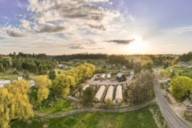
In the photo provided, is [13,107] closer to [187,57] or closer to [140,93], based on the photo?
[140,93]

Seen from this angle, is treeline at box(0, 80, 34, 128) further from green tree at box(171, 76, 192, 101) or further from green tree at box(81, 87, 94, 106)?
green tree at box(171, 76, 192, 101)

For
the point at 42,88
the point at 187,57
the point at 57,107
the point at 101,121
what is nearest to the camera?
the point at 101,121

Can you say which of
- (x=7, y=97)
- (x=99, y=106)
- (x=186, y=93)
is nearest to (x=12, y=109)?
(x=7, y=97)

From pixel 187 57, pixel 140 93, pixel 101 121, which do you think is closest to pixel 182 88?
pixel 140 93

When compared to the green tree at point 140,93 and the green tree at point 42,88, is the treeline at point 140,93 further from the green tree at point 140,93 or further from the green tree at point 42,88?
the green tree at point 42,88

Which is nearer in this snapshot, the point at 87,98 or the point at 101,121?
the point at 101,121

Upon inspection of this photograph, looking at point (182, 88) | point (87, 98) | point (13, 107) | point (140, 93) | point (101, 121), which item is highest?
point (182, 88)

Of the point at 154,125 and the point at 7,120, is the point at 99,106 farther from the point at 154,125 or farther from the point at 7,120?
the point at 7,120

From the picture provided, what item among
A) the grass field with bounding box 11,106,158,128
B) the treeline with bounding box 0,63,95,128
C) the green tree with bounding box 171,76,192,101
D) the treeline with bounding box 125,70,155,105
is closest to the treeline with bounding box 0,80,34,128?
the treeline with bounding box 0,63,95,128
